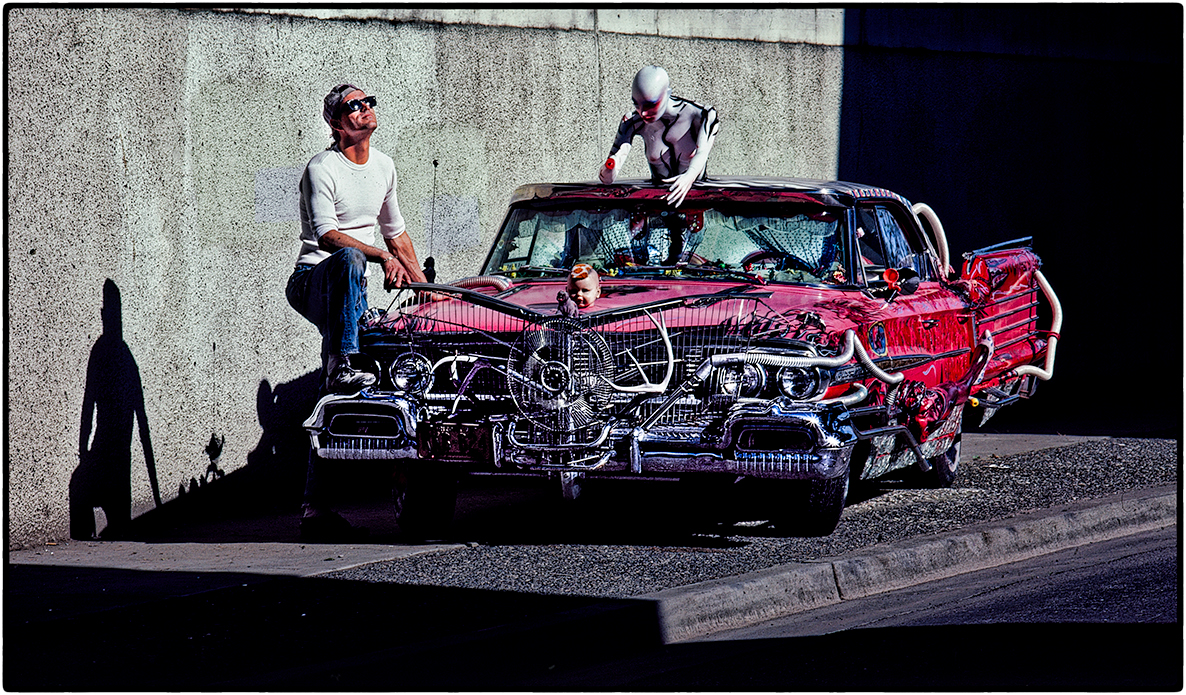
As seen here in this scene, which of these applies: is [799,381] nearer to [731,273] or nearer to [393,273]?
[731,273]

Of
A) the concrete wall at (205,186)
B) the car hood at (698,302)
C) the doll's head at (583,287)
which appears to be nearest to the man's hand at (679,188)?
the car hood at (698,302)

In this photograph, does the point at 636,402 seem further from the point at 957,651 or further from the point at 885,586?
the point at 957,651

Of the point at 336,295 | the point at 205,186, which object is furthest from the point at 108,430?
the point at 336,295

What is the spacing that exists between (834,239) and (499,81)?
3351 mm

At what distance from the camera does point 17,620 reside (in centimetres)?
655

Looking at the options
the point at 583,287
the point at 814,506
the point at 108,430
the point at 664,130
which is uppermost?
the point at 664,130

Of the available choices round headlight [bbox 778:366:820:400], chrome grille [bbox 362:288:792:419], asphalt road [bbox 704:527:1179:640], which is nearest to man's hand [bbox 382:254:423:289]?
chrome grille [bbox 362:288:792:419]

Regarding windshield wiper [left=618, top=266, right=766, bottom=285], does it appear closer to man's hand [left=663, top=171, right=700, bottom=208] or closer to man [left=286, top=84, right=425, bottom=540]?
man's hand [left=663, top=171, right=700, bottom=208]

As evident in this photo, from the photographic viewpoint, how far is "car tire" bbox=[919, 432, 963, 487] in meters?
9.95

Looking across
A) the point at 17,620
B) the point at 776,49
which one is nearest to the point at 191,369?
the point at 17,620

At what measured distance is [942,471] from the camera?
32.8 feet

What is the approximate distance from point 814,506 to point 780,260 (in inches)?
53.1

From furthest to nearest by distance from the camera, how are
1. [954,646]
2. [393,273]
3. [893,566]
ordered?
1. [393,273]
2. [893,566]
3. [954,646]

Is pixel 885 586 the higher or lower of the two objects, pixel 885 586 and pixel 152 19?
the lower
